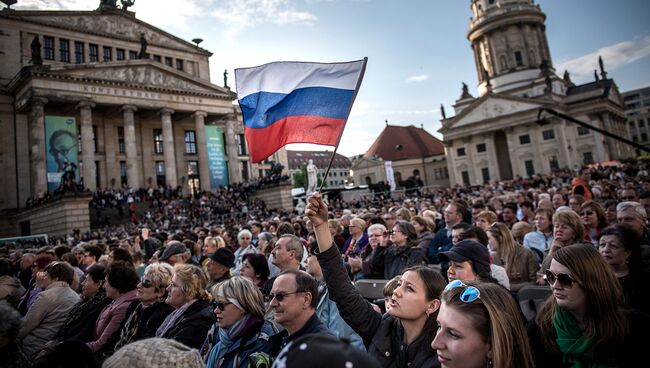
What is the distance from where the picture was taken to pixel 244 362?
2865 millimetres

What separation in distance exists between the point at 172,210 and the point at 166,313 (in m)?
24.4

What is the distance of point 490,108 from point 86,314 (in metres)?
56.9

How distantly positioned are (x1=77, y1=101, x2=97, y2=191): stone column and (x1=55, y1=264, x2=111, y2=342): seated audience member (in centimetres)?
2798

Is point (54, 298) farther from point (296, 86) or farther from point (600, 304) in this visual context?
point (600, 304)

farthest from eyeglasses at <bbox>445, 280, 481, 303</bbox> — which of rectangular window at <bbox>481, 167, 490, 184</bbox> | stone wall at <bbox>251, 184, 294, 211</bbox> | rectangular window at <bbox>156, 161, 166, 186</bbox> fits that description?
rectangular window at <bbox>481, 167, 490, 184</bbox>

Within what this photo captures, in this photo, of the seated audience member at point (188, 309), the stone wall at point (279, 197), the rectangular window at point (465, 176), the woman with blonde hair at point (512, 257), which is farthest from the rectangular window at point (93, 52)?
the rectangular window at point (465, 176)

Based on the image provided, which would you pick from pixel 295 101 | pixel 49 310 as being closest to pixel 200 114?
pixel 49 310

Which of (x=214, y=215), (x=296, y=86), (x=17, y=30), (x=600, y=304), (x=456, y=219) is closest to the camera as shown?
(x=600, y=304)

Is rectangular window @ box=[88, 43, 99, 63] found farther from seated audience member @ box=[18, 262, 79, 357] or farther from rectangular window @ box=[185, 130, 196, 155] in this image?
seated audience member @ box=[18, 262, 79, 357]

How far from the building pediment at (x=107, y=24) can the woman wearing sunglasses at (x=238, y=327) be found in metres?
42.0

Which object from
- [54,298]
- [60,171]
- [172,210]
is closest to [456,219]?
[54,298]

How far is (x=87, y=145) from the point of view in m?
29.0

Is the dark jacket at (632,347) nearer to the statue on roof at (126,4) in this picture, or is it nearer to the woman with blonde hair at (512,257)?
the woman with blonde hair at (512,257)

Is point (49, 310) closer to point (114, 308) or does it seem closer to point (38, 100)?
point (114, 308)
